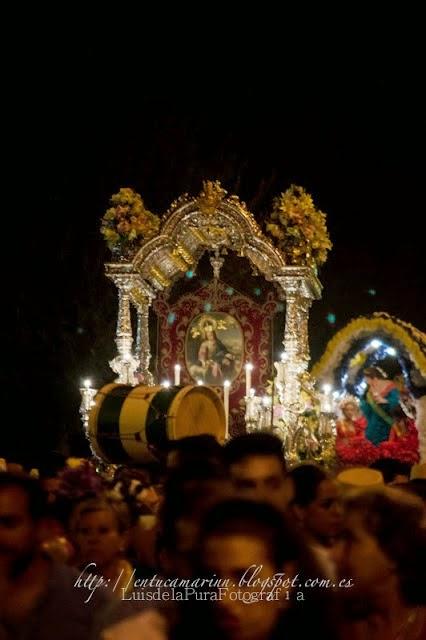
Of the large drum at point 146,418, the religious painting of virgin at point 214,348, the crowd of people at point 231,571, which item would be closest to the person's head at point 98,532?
the crowd of people at point 231,571

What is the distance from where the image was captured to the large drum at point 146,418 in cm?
1011

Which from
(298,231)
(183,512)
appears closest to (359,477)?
(183,512)

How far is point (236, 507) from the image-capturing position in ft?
9.84

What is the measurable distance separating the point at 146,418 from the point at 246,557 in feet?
24.4

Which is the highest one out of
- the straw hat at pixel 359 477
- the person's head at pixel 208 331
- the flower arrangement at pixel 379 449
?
the person's head at pixel 208 331

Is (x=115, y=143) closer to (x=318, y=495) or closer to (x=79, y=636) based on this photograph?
(x=318, y=495)

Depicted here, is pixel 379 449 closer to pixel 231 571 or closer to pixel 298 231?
pixel 298 231

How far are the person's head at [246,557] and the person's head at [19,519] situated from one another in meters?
0.68

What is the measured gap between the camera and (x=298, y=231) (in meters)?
16.3

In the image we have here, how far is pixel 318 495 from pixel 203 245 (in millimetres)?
12198

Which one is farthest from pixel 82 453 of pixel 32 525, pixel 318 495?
pixel 32 525

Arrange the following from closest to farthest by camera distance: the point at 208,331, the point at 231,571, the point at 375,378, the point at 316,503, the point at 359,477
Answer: the point at 231,571 < the point at 316,503 < the point at 359,477 < the point at 208,331 < the point at 375,378

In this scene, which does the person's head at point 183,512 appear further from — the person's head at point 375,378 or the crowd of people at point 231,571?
the person's head at point 375,378

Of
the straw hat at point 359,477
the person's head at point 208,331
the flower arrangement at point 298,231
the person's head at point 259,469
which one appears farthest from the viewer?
the person's head at point 208,331
